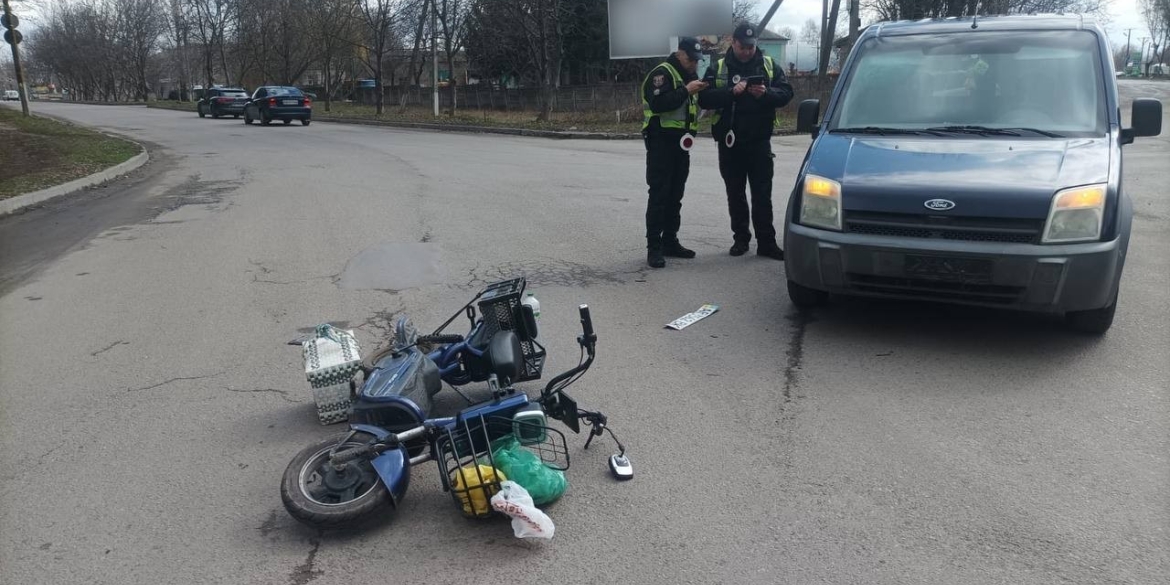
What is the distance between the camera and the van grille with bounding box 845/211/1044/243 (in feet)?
15.4

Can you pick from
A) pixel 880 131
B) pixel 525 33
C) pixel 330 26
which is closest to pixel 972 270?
pixel 880 131

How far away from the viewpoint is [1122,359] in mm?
4848

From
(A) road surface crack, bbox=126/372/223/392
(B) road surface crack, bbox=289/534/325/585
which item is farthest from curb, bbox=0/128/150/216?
(B) road surface crack, bbox=289/534/325/585

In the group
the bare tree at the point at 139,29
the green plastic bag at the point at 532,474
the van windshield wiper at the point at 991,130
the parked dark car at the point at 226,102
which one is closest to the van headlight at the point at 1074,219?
the van windshield wiper at the point at 991,130

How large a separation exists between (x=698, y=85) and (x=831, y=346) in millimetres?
2649

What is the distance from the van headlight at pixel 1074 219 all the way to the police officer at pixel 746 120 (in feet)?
9.24

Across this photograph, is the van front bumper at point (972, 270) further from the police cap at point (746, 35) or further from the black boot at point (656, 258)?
the police cap at point (746, 35)

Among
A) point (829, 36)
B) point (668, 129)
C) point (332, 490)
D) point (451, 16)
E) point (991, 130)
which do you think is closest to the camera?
point (332, 490)

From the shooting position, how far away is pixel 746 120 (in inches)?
286

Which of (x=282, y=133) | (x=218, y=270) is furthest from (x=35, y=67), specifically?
(x=218, y=270)

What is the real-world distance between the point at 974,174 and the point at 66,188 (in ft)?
43.0

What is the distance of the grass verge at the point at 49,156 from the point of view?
1363 cm

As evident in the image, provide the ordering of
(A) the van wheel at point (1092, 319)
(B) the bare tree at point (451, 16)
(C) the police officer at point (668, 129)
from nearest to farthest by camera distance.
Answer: (A) the van wheel at point (1092, 319)
(C) the police officer at point (668, 129)
(B) the bare tree at point (451, 16)

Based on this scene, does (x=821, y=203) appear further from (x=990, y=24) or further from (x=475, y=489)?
(x=475, y=489)
